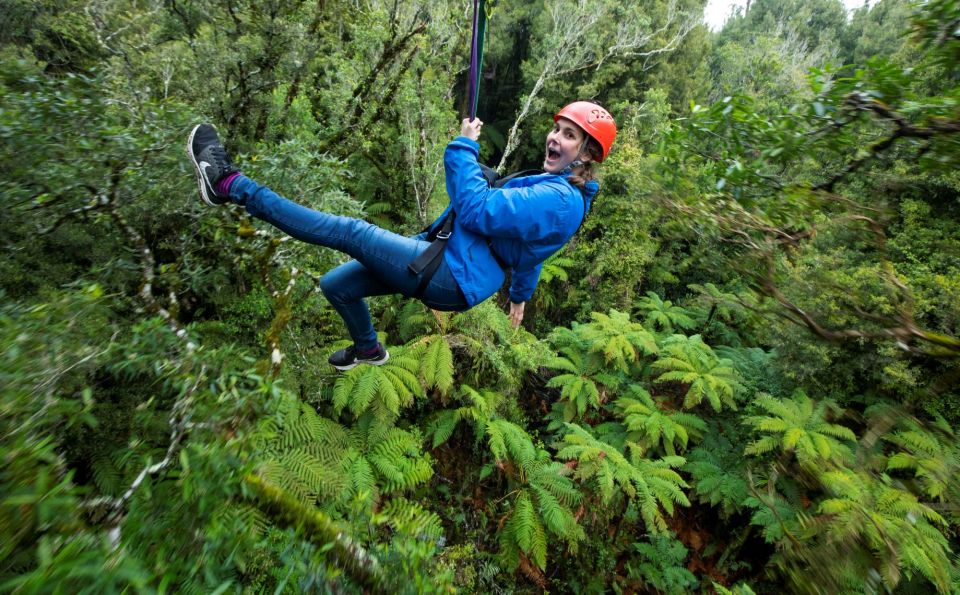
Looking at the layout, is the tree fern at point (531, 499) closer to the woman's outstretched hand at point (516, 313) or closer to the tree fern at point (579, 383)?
the tree fern at point (579, 383)

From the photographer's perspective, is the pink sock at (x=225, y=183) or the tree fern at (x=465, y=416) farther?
the tree fern at (x=465, y=416)

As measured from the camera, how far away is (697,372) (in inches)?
308

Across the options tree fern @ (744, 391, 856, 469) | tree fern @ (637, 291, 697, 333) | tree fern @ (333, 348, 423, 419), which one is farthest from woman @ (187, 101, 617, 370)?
tree fern @ (637, 291, 697, 333)

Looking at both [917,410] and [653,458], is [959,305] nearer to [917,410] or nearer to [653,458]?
[917,410]

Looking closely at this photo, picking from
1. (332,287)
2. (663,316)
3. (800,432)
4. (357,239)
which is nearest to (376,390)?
(332,287)

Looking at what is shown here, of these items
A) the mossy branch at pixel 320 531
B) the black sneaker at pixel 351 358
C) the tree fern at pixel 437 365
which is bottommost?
the tree fern at pixel 437 365

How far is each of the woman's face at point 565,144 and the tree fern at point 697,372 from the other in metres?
5.48

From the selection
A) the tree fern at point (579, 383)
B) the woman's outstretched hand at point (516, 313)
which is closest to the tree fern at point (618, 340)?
the tree fern at point (579, 383)

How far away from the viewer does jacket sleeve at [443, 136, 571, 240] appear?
2.83m

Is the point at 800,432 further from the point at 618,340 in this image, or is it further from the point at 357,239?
the point at 357,239

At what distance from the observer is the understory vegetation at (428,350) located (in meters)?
1.80

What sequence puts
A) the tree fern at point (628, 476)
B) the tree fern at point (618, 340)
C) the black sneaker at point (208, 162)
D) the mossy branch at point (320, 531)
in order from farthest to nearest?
the tree fern at point (618, 340) → the tree fern at point (628, 476) → the black sneaker at point (208, 162) → the mossy branch at point (320, 531)

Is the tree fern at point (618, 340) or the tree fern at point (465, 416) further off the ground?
A: the tree fern at point (618, 340)

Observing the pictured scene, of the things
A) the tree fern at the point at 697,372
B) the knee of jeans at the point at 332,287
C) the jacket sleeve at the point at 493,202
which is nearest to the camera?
the jacket sleeve at the point at 493,202
